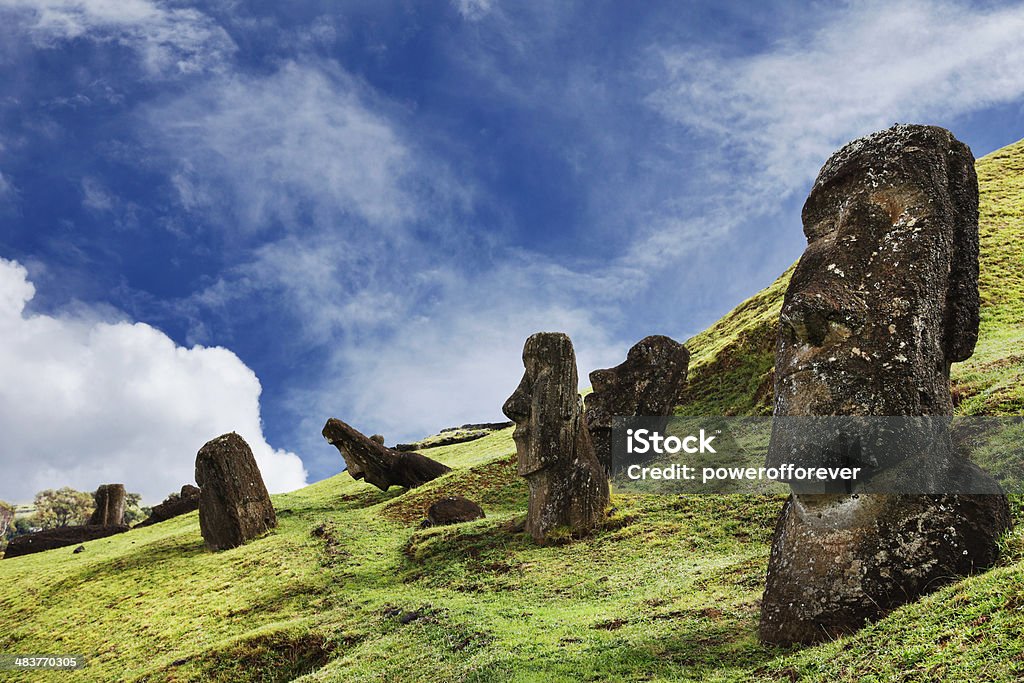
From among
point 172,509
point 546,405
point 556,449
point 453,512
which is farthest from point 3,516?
point 556,449

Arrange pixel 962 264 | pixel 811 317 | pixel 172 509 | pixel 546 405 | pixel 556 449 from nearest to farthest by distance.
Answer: pixel 811 317 < pixel 962 264 < pixel 556 449 < pixel 546 405 < pixel 172 509

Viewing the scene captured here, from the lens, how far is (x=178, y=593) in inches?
877

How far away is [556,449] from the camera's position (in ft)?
63.9

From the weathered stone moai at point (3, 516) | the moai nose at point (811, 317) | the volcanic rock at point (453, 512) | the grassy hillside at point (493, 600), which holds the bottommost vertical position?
the grassy hillside at point (493, 600)

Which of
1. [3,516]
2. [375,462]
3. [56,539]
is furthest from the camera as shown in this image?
[3,516]

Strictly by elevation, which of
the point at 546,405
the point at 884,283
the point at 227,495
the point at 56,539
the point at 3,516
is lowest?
the point at 56,539

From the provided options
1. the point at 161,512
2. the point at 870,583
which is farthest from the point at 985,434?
the point at 161,512

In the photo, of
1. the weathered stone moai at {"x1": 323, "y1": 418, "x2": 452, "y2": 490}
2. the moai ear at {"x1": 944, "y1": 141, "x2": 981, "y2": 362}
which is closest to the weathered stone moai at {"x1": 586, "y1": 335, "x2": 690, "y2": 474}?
the weathered stone moai at {"x1": 323, "y1": 418, "x2": 452, "y2": 490}

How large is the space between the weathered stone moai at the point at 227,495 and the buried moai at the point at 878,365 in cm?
2252

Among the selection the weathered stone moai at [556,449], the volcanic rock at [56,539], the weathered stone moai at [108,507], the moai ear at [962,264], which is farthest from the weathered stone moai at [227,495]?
the moai ear at [962,264]

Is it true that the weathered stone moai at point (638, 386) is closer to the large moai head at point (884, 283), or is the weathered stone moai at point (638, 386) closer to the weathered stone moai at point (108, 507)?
the large moai head at point (884, 283)

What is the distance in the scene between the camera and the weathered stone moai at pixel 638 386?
28.1 m

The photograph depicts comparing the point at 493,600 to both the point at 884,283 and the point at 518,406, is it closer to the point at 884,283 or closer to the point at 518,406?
the point at 518,406

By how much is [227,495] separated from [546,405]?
46.6 feet
